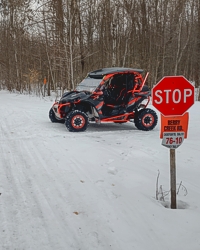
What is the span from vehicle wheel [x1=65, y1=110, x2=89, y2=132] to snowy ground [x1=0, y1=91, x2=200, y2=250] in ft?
2.68

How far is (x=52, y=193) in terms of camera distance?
360cm

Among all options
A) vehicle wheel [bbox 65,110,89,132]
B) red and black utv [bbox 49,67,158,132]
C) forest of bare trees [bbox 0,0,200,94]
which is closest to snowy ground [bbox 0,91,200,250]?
vehicle wheel [bbox 65,110,89,132]

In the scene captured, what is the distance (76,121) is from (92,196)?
398 cm

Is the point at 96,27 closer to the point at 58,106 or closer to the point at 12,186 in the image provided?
the point at 58,106

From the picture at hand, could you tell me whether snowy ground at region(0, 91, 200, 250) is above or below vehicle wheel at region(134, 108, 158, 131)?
below

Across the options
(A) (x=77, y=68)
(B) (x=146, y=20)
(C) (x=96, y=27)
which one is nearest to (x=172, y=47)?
(B) (x=146, y=20)

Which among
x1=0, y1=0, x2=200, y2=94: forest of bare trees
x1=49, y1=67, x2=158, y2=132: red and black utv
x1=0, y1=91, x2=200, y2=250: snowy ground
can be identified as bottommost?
x1=0, y1=91, x2=200, y2=250: snowy ground

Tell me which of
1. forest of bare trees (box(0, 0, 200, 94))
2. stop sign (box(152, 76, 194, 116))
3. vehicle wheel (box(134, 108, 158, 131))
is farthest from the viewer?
forest of bare trees (box(0, 0, 200, 94))

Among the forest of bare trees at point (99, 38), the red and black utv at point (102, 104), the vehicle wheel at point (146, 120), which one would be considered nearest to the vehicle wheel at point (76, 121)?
the red and black utv at point (102, 104)

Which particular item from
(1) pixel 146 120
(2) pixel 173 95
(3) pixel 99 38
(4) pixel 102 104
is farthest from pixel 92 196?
(3) pixel 99 38

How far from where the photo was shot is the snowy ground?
269cm

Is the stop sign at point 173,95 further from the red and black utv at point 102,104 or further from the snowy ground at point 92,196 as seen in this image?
the red and black utv at point 102,104

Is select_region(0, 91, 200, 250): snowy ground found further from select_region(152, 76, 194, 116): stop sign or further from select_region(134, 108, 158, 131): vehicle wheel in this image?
select_region(134, 108, 158, 131): vehicle wheel

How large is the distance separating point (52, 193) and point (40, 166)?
3.49 feet
